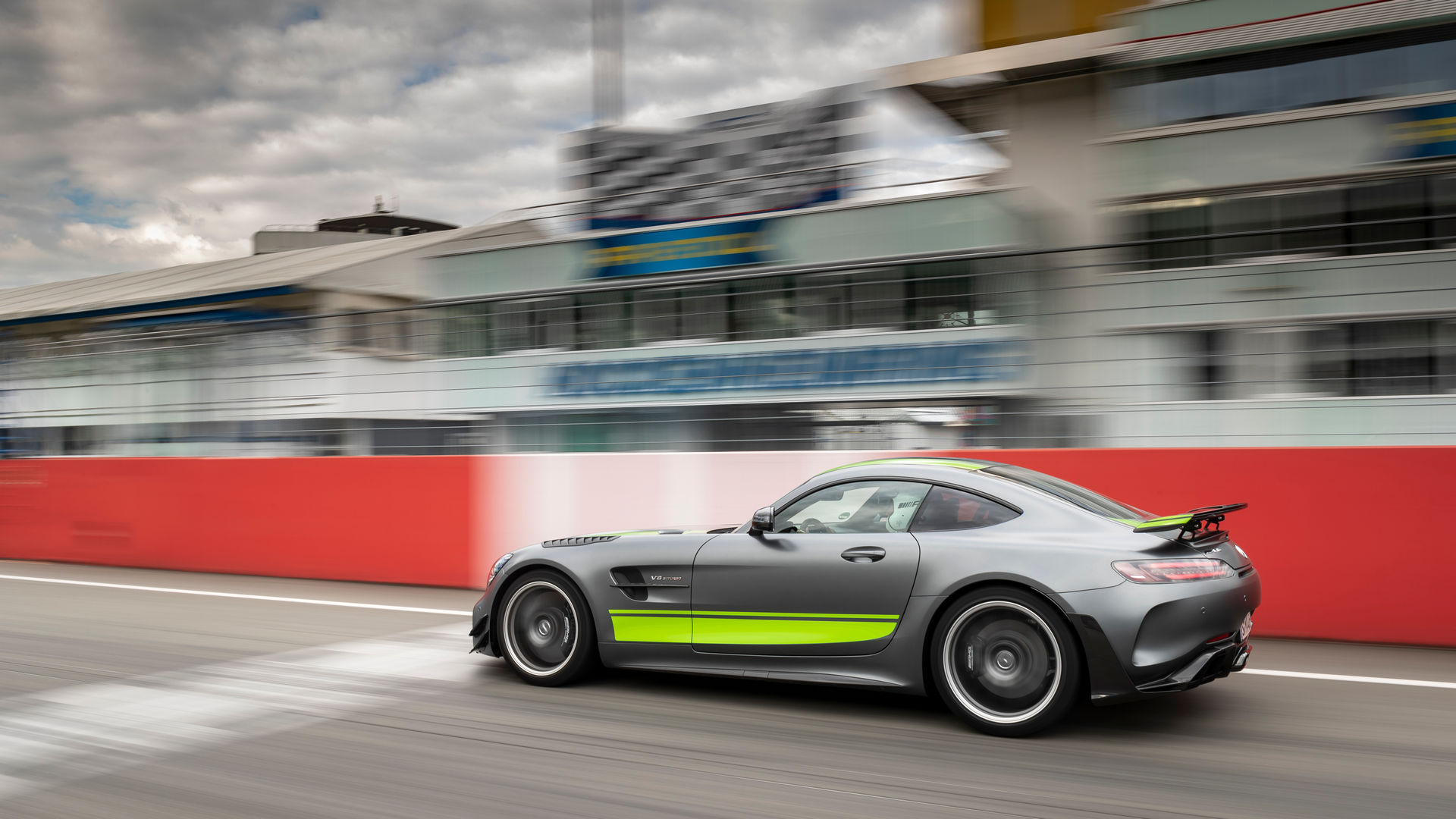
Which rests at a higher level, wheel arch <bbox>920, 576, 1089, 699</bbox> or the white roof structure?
the white roof structure

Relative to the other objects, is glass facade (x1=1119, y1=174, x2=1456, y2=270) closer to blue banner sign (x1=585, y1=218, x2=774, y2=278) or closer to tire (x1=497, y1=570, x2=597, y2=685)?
blue banner sign (x1=585, y1=218, x2=774, y2=278)

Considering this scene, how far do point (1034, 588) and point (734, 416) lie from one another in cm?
526

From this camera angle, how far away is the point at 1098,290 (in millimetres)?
7891

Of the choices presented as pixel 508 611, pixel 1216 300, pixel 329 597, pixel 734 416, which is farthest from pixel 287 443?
pixel 1216 300

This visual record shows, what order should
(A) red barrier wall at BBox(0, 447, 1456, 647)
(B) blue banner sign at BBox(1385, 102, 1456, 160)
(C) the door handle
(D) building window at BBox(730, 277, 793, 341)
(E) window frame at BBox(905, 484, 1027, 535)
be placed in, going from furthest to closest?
1. (B) blue banner sign at BBox(1385, 102, 1456, 160)
2. (D) building window at BBox(730, 277, 793, 341)
3. (A) red barrier wall at BBox(0, 447, 1456, 647)
4. (C) the door handle
5. (E) window frame at BBox(905, 484, 1027, 535)

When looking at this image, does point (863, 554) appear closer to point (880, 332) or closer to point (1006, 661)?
point (1006, 661)

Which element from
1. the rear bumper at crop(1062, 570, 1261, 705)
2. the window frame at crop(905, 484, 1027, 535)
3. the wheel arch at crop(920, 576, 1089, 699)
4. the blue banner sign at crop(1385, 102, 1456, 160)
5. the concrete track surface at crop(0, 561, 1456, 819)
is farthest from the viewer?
the blue banner sign at crop(1385, 102, 1456, 160)

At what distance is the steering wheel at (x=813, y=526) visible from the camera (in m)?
5.23

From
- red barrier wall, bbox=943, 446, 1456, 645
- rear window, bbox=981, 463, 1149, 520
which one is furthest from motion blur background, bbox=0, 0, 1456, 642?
rear window, bbox=981, 463, 1149, 520

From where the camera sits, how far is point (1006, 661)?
4.68 metres

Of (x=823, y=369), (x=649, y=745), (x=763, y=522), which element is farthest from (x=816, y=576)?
(x=823, y=369)

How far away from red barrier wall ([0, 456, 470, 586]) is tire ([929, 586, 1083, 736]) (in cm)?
612

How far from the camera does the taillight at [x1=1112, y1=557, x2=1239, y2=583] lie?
175 inches

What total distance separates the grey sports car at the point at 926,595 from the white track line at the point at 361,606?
146 centimetres
